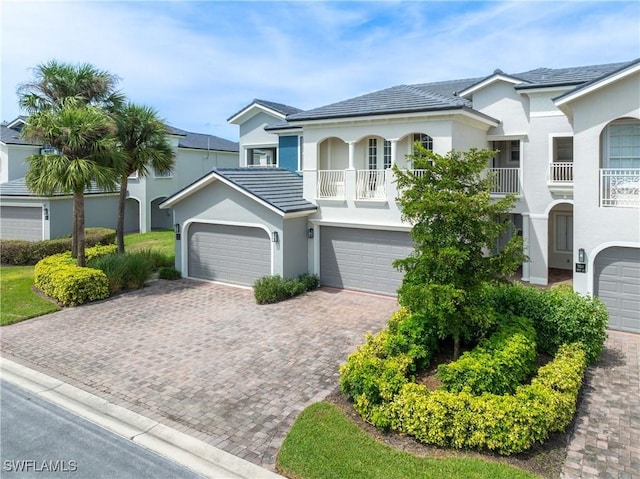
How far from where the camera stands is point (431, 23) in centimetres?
1340

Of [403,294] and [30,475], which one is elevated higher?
[403,294]

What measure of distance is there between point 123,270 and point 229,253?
150 inches

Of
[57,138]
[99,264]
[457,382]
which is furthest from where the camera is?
[99,264]

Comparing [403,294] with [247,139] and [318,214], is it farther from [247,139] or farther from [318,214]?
[247,139]

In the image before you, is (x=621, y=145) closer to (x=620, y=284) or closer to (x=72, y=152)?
(x=620, y=284)

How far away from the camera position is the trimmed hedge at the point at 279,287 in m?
15.5

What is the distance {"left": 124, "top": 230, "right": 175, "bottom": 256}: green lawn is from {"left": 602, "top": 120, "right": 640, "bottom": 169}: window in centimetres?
1853

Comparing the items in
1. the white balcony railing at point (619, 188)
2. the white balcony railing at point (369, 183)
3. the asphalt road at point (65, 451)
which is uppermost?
the white balcony railing at point (369, 183)

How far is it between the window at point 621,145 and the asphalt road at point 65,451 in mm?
13281

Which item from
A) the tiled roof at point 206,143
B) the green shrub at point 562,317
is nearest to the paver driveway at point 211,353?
the green shrub at point 562,317

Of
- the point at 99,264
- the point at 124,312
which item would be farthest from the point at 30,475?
the point at 99,264

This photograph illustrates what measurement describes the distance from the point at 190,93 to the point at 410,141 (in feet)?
56.2

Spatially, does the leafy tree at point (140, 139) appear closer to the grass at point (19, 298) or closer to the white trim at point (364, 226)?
the grass at point (19, 298)

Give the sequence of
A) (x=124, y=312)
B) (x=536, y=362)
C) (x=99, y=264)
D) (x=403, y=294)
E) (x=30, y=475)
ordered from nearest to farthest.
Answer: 1. (x=30, y=475)
2. (x=403, y=294)
3. (x=536, y=362)
4. (x=124, y=312)
5. (x=99, y=264)
